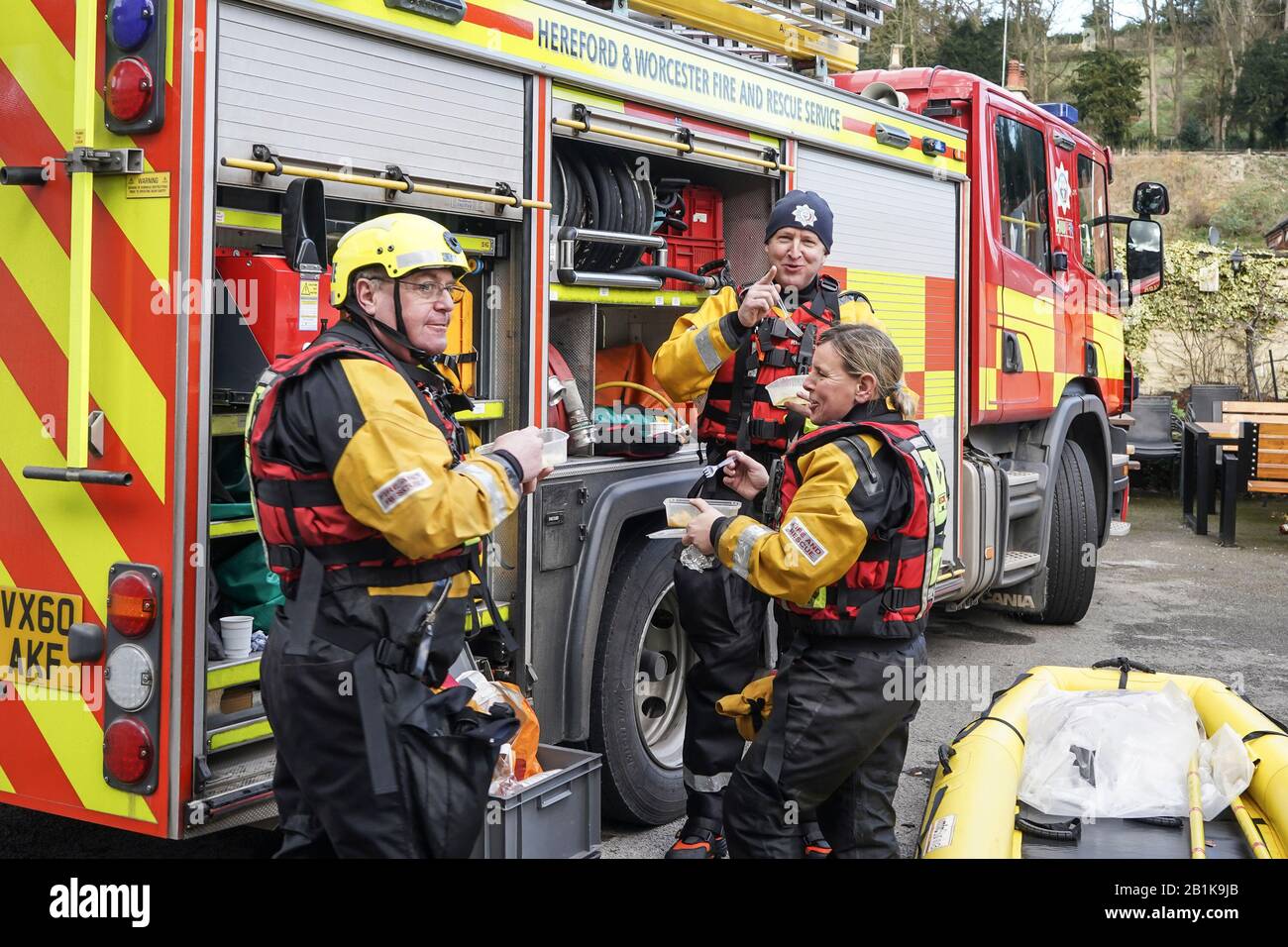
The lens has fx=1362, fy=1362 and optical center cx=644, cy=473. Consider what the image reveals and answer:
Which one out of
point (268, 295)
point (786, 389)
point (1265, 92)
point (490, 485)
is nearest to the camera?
point (490, 485)

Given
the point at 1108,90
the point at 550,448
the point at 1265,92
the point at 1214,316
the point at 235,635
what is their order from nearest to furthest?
the point at 550,448 → the point at 235,635 → the point at 1214,316 → the point at 1108,90 → the point at 1265,92

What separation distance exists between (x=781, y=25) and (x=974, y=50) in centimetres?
2249

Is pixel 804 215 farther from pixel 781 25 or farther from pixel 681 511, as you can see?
pixel 781 25

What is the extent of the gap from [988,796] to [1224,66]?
32449 mm

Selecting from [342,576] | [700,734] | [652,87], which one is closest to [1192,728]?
[700,734]

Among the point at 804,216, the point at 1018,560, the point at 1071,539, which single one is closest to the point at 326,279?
the point at 804,216

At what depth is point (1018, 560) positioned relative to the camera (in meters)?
7.60

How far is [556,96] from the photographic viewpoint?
13.5ft

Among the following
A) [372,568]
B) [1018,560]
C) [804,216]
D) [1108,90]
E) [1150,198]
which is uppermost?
[1108,90]

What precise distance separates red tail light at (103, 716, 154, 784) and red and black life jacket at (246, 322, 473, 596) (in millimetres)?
590

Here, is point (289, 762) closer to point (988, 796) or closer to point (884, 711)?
point (884, 711)

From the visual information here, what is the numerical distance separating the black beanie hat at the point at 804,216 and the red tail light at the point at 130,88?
219 cm

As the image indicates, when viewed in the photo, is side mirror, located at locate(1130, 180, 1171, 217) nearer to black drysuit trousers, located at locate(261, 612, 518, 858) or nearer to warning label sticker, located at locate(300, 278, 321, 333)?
warning label sticker, located at locate(300, 278, 321, 333)
